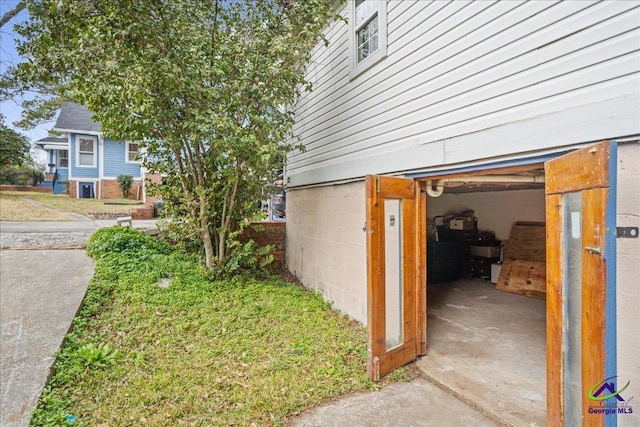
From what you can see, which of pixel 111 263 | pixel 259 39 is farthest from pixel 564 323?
pixel 111 263

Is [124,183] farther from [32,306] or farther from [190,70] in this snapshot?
[190,70]

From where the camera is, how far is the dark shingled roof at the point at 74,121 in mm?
16391

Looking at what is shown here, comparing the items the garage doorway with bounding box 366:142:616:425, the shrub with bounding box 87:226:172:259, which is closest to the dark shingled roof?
the shrub with bounding box 87:226:172:259

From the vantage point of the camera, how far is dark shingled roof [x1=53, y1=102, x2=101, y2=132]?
53.8 feet

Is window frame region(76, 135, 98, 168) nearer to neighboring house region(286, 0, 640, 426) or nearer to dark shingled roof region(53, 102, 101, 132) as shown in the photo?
dark shingled roof region(53, 102, 101, 132)

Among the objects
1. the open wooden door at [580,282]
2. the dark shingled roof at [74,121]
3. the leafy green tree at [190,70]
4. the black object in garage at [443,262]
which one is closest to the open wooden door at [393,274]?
the open wooden door at [580,282]

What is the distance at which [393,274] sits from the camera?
368cm

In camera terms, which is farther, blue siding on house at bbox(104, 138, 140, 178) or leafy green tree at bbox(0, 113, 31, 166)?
blue siding on house at bbox(104, 138, 140, 178)

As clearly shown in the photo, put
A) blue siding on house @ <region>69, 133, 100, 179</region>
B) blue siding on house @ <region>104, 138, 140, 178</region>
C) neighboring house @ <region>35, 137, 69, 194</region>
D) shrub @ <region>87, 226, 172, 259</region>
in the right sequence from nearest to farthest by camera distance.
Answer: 1. shrub @ <region>87, 226, 172, 259</region>
2. blue siding on house @ <region>69, 133, 100, 179</region>
3. blue siding on house @ <region>104, 138, 140, 178</region>
4. neighboring house @ <region>35, 137, 69, 194</region>

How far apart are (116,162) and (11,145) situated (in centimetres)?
396

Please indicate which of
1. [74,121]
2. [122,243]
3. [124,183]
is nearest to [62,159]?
[74,121]

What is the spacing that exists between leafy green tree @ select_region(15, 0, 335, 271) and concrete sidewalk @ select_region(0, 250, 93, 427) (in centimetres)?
203

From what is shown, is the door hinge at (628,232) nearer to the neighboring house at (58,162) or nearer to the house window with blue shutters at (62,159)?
the neighboring house at (58,162)

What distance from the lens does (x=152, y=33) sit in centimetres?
455
